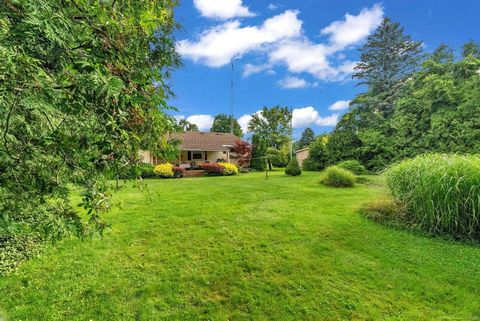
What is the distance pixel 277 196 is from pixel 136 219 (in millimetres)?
4483

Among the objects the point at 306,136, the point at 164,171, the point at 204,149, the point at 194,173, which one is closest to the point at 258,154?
the point at 204,149

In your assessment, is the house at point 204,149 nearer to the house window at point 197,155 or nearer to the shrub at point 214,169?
the house window at point 197,155

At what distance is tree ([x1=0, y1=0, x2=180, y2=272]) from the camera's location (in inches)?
51.5

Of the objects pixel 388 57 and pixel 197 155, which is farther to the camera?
pixel 197 155

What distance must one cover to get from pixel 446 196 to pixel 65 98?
6164 millimetres

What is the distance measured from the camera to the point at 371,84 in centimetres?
2034

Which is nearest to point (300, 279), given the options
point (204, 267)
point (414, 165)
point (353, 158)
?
point (204, 267)

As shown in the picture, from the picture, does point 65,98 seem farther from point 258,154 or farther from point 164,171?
point 258,154

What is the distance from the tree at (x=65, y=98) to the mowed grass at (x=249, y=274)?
0.71 meters

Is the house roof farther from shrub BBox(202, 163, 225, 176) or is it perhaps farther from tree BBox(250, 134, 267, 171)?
shrub BBox(202, 163, 225, 176)

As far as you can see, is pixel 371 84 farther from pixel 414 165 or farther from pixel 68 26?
pixel 68 26

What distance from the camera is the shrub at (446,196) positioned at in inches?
185

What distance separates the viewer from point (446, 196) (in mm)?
4758

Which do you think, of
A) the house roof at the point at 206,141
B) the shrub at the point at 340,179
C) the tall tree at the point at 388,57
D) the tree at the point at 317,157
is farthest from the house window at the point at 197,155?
the tall tree at the point at 388,57
